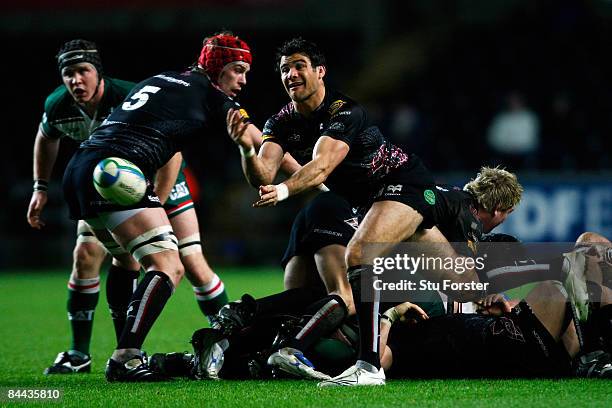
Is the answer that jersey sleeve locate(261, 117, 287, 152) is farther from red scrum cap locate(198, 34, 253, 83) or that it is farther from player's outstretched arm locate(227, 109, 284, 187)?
red scrum cap locate(198, 34, 253, 83)

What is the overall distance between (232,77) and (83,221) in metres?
1.34

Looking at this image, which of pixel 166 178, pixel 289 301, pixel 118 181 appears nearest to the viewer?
pixel 118 181

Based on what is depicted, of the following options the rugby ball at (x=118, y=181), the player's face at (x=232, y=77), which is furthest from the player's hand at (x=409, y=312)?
the player's face at (x=232, y=77)

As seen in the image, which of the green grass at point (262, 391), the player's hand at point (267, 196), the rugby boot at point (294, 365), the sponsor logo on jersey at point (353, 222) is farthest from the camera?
the sponsor logo on jersey at point (353, 222)

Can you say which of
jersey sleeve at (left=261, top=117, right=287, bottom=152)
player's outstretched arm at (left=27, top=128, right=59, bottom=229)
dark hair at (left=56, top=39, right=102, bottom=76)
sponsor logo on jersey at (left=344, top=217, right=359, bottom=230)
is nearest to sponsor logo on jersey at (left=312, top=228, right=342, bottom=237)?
sponsor logo on jersey at (left=344, top=217, right=359, bottom=230)

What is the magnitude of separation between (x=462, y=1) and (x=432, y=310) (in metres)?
14.3

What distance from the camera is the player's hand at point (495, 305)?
16.4ft

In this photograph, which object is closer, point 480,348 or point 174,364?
point 480,348

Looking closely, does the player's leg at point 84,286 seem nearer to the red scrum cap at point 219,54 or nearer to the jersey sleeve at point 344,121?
the red scrum cap at point 219,54

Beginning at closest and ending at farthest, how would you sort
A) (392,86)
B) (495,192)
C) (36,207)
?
(495,192) < (36,207) < (392,86)

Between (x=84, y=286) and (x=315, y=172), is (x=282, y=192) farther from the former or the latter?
(x=84, y=286)

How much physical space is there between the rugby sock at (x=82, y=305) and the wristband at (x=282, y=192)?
1813mm

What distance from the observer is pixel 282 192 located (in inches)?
187

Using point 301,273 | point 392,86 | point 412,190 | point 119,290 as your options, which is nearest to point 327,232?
point 301,273
